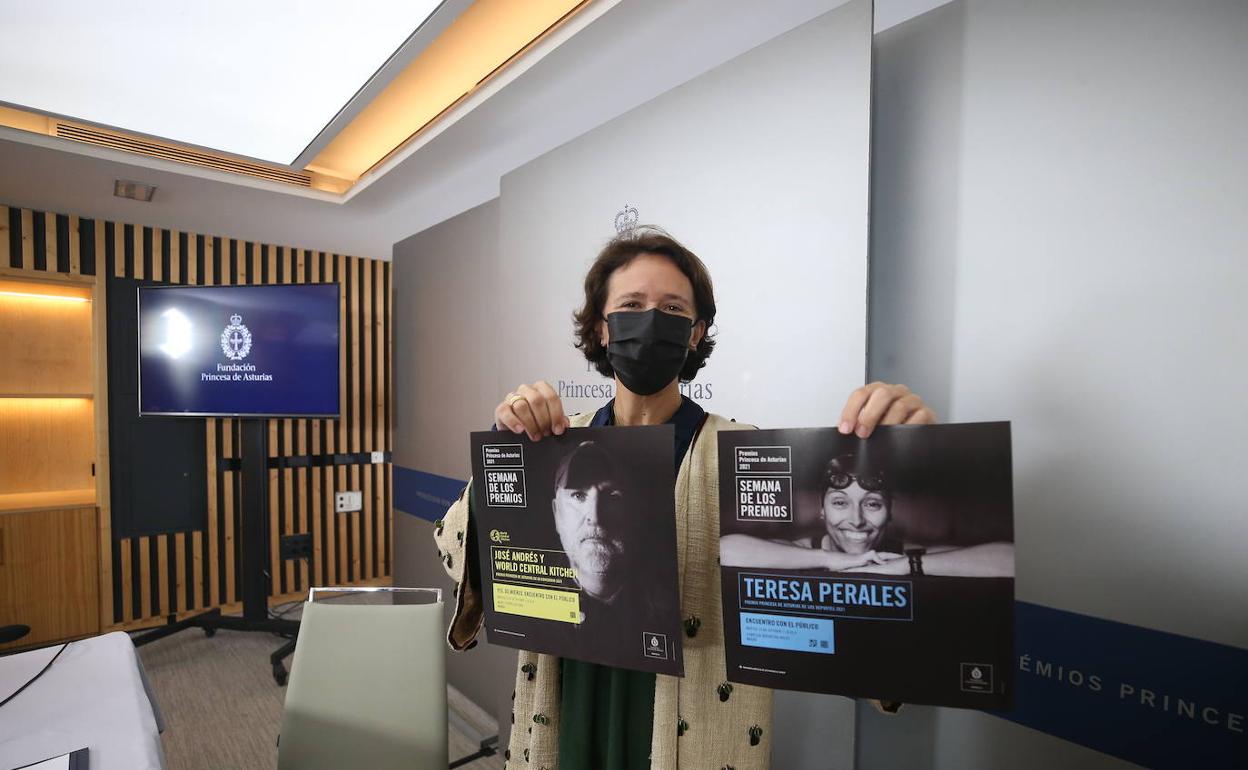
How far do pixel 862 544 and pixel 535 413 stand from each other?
2.02 ft

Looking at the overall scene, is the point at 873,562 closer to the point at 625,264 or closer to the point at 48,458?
the point at 625,264

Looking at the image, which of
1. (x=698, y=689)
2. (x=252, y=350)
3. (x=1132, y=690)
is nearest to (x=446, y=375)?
(x=252, y=350)

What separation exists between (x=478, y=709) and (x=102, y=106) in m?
3.63

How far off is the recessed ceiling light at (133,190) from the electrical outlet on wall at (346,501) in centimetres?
274

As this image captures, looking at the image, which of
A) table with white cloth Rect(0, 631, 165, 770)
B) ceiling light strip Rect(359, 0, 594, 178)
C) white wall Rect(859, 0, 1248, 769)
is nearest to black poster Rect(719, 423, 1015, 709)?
white wall Rect(859, 0, 1248, 769)

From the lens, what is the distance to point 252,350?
12.8 feet

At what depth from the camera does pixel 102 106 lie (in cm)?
264

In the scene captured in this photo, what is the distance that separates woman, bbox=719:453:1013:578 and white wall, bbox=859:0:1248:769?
63 centimetres

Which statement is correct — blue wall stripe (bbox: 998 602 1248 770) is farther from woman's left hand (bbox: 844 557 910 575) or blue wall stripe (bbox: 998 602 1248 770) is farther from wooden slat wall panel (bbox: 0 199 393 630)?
wooden slat wall panel (bbox: 0 199 393 630)

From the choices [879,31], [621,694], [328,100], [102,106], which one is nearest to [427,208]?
[328,100]

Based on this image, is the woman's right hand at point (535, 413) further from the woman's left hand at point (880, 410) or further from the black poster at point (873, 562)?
the woman's left hand at point (880, 410)

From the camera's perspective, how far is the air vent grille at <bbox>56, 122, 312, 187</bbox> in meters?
2.95

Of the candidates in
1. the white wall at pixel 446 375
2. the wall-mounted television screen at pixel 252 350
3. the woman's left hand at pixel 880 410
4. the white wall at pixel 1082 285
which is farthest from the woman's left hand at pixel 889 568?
the wall-mounted television screen at pixel 252 350

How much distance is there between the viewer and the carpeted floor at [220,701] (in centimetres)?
280
